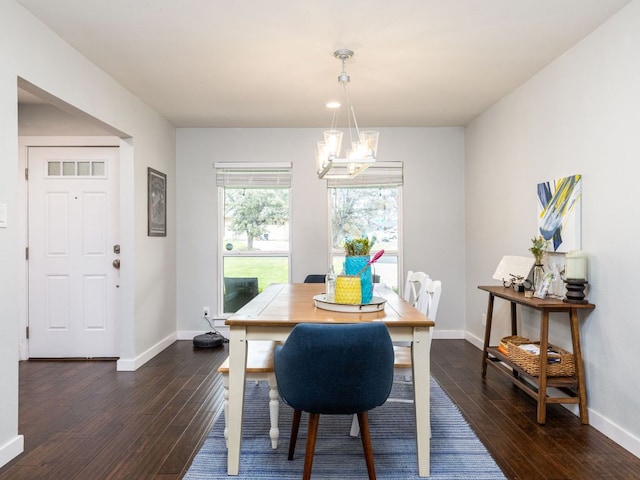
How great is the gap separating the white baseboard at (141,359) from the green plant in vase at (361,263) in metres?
2.39

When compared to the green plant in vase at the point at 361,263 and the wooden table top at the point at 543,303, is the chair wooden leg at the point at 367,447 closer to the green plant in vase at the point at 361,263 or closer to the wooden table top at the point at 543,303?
the green plant in vase at the point at 361,263

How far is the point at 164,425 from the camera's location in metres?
2.59

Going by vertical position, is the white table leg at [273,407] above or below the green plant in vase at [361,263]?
below

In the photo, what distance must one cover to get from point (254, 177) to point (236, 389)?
319 cm

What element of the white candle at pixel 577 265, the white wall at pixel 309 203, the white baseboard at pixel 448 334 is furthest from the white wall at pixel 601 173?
the white baseboard at pixel 448 334

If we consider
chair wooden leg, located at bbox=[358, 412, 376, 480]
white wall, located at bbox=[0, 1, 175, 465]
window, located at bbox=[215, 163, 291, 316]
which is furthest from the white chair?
window, located at bbox=[215, 163, 291, 316]

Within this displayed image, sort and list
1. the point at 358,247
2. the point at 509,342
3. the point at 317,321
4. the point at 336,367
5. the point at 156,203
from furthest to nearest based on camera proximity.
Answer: the point at 156,203 → the point at 509,342 → the point at 358,247 → the point at 317,321 → the point at 336,367

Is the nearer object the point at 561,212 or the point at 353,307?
the point at 353,307

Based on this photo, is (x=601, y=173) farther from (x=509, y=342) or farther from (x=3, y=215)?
(x=3, y=215)

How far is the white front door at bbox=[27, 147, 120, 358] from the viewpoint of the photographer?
4.00 meters

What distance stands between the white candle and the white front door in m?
3.72

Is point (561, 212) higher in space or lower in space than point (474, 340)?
higher

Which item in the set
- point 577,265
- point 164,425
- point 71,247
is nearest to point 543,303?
point 577,265

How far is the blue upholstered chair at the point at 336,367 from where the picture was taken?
1660 mm
